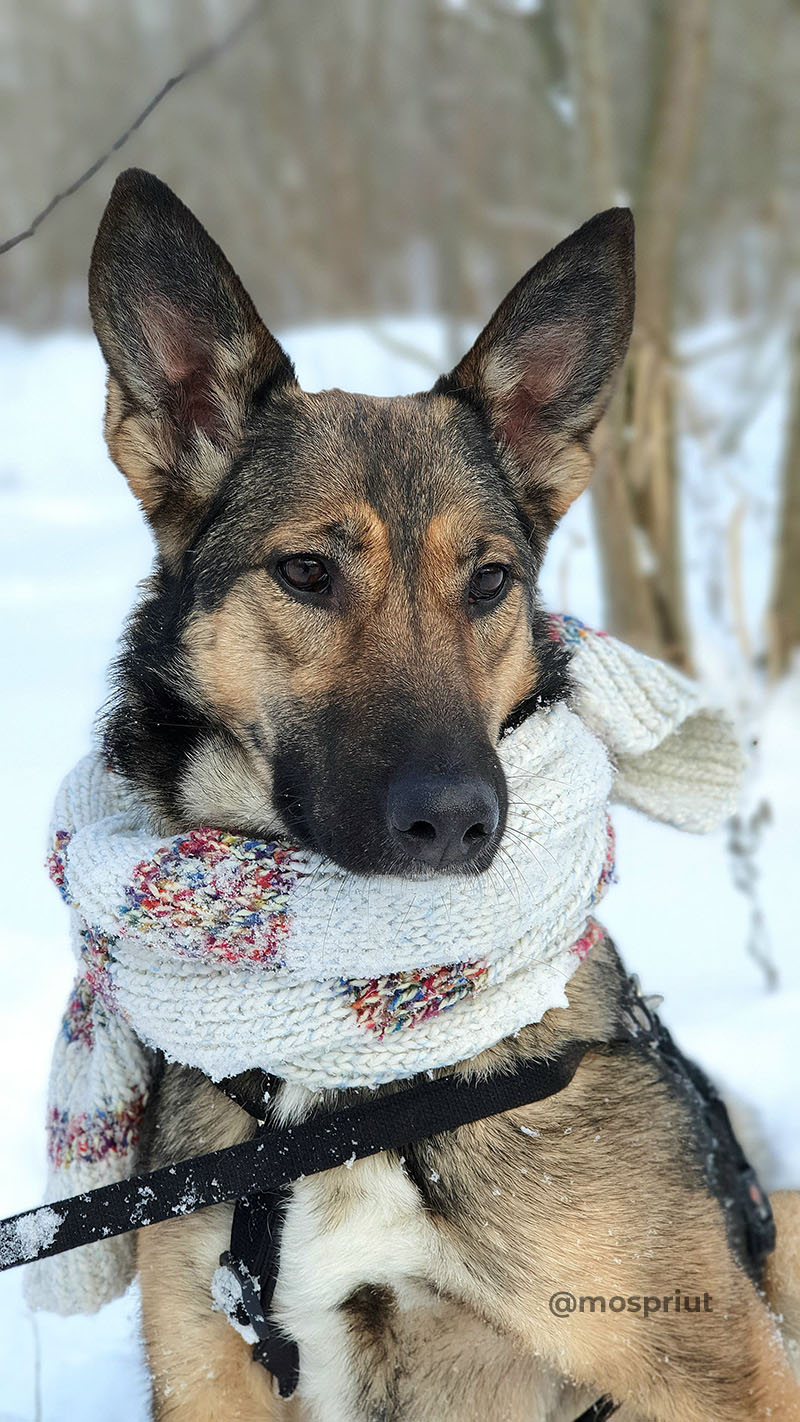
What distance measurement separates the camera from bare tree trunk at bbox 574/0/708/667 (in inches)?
201

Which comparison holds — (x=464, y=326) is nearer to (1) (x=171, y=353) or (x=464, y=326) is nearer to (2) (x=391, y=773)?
(1) (x=171, y=353)

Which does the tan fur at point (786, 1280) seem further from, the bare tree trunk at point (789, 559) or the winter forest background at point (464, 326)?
the bare tree trunk at point (789, 559)

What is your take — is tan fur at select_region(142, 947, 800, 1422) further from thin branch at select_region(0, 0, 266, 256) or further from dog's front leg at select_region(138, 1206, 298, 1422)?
thin branch at select_region(0, 0, 266, 256)

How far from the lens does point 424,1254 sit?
2.01m

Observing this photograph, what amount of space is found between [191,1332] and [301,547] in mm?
1393

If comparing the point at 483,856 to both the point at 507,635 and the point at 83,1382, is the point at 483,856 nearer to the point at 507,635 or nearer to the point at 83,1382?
the point at 507,635

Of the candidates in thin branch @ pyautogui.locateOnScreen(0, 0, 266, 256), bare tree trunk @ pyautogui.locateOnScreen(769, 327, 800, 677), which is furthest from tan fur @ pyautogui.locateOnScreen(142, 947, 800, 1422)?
bare tree trunk @ pyautogui.locateOnScreen(769, 327, 800, 677)

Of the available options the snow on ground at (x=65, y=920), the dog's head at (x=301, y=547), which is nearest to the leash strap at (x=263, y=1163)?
the dog's head at (x=301, y=547)

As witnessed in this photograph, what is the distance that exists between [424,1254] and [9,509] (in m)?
12.3

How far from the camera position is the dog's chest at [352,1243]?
201 centimetres

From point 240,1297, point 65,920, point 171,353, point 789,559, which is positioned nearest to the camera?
point 240,1297

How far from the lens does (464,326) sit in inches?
508

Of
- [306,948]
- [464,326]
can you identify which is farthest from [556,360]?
[464,326]

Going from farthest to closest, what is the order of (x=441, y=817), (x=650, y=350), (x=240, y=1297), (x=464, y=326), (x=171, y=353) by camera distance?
(x=464, y=326)
(x=650, y=350)
(x=171, y=353)
(x=240, y=1297)
(x=441, y=817)
